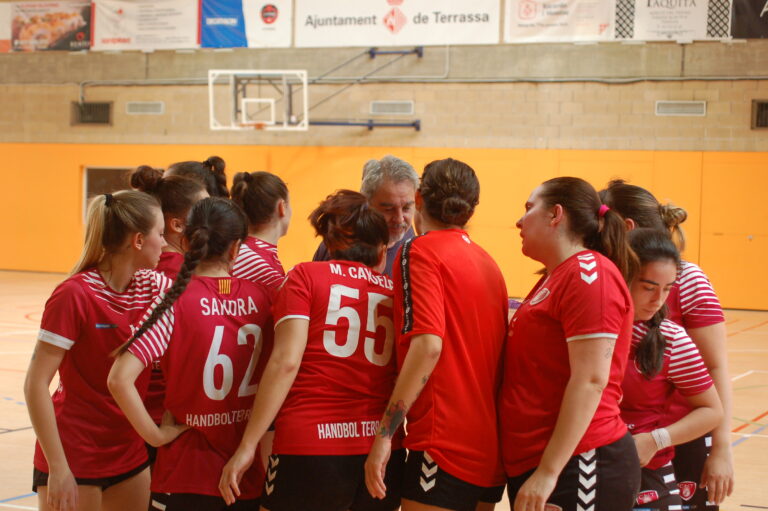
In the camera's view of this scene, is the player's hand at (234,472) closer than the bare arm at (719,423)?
Yes

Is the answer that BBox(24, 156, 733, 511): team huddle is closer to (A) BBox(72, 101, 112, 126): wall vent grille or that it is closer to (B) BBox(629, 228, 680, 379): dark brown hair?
(B) BBox(629, 228, 680, 379): dark brown hair

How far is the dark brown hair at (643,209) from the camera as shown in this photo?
2.72 meters

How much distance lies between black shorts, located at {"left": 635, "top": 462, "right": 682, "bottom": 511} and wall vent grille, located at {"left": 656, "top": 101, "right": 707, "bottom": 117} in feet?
39.6

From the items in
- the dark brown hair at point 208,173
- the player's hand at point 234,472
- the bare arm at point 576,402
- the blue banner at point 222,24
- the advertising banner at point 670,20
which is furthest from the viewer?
the blue banner at point 222,24

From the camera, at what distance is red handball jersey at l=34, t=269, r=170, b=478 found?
244 centimetres

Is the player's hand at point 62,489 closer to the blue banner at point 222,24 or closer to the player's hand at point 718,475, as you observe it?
the player's hand at point 718,475

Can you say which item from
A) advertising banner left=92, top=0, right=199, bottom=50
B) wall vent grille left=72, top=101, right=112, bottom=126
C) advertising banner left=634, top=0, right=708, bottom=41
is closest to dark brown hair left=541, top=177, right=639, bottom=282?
advertising banner left=634, top=0, right=708, bottom=41

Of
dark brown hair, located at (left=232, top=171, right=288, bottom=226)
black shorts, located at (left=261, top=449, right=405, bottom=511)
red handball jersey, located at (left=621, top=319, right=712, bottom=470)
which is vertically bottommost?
black shorts, located at (left=261, top=449, right=405, bottom=511)

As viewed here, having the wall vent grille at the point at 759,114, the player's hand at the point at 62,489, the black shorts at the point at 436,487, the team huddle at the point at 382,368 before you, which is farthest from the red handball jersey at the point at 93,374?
the wall vent grille at the point at 759,114

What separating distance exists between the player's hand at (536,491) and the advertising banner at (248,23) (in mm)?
13488

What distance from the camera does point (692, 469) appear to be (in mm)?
2717

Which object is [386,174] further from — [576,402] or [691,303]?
[576,402]

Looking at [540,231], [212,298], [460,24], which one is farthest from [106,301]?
[460,24]

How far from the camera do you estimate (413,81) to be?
1452 cm
